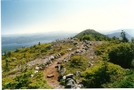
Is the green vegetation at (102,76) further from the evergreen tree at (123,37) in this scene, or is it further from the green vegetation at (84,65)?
the evergreen tree at (123,37)

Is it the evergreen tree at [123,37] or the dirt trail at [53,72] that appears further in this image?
the evergreen tree at [123,37]

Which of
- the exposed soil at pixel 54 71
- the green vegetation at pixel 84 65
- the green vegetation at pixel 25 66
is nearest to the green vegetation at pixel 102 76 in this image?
the green vegetation at pixel 84 65

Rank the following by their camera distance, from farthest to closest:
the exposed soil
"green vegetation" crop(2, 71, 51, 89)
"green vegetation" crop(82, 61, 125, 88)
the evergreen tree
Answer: the evergreen tree < the exposed soil < "green vegetation" crop(82, 61, 125, 88) < "green vegetation" crop(2, 71, 51, 89)

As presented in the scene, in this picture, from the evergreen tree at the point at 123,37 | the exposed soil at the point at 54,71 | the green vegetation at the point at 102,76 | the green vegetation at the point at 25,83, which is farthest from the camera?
the evergreen tree at the point at 123,37

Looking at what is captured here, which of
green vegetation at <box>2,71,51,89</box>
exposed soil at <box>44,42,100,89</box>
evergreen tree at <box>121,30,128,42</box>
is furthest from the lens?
evergreen tree at <box>121,30,128,42</box>

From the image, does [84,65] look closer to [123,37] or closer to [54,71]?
[54,71]

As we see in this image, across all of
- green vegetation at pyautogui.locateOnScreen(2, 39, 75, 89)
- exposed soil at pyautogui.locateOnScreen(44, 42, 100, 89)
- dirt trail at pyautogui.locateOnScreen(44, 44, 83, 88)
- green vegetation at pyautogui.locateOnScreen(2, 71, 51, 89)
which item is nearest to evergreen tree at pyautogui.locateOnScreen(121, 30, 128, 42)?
exposed soil at pyautogui.locateOnScreen(44, 42, 100, 89)

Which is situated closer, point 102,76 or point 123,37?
point 102,76

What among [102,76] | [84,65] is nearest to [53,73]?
[84,65]

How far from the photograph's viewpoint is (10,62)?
629cm

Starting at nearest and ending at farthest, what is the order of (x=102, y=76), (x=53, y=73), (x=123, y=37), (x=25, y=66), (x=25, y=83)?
(x=25, y=83), (x=102, y=76), (x=53, y=73), (x=25, y=66), (x=123, y=37)

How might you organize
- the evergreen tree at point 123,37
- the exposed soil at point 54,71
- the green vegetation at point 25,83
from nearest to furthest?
the green vegetation at point 25,83 < the exposed soil at point 54,71 < the evergreen tree at point 123,37

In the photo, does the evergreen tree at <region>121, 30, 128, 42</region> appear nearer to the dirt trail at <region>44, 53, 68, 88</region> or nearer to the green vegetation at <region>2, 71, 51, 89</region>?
the dirt trail at <region>44, 53, 68, 88</region>

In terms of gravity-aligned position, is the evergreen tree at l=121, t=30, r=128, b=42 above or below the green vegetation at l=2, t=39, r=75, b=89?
above
